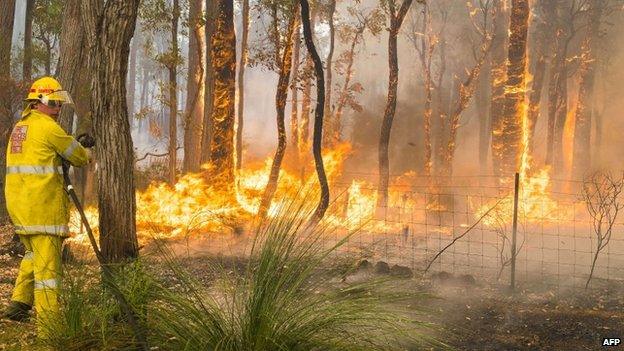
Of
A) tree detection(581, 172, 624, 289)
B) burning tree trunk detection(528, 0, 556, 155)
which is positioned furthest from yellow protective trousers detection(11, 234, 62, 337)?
burning tree trunk detection(528, 0, 556, 155)

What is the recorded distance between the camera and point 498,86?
21.4 m

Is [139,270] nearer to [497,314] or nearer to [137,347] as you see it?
[137,347]

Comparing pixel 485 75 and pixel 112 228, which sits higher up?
pixel 485 75

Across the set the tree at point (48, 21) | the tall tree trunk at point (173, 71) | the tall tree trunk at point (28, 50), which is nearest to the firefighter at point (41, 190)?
the tall tree trunk at point (28, 50)

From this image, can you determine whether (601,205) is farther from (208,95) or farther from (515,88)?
(208,95)

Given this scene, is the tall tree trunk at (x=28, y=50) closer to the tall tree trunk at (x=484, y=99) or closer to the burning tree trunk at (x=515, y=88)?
the burning tree trunk at (x=515, y=88)

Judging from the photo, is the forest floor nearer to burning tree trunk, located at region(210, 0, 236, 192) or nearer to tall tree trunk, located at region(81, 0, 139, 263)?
tall tree trunk, located at region(81, 0, 139, 263)

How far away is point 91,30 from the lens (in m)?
4.84

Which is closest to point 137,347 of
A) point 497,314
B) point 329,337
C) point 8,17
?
point 329,337

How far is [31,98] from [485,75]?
105ft

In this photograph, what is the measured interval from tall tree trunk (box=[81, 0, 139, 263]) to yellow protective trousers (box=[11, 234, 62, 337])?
48 centimetres

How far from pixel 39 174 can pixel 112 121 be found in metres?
0.73

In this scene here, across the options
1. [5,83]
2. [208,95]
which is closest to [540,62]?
[208,95]

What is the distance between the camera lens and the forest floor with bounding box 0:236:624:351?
587 centimetres
